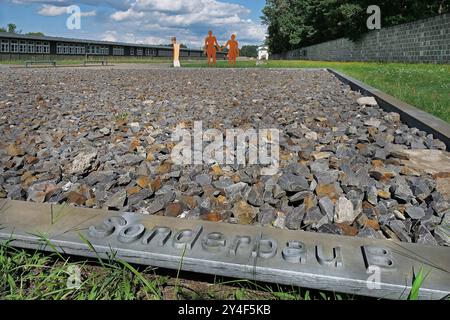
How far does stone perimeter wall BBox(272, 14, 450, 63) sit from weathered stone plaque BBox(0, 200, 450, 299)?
18.4 metres

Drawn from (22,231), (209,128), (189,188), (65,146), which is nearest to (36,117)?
(65,146)

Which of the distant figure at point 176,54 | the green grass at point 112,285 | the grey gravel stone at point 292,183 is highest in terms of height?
the distant figure at point 176,54

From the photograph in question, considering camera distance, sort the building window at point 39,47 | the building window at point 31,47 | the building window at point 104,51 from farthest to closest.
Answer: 1. the building window at point 104,51
2. the building window at point 39,47
3. the building window at point 31,47

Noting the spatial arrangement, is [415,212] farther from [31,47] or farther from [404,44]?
[31,47]

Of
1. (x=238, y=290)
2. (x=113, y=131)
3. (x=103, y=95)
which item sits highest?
(x=103, y=95)

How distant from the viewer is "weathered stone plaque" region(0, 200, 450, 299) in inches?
48.5

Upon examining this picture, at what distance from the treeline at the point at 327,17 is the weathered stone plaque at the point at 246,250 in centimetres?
2931

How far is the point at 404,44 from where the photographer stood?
2177 centimetres

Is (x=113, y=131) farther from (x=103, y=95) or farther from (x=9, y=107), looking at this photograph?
(x=103, y=95)

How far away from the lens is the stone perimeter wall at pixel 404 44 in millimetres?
17609

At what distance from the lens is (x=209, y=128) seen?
13.4ft

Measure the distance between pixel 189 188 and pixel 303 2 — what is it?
168 ft

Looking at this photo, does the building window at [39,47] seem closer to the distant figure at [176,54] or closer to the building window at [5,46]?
the building window at [5,46]

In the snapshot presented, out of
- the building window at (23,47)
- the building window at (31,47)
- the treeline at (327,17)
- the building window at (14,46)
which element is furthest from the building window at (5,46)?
the treeline at (327,17)
